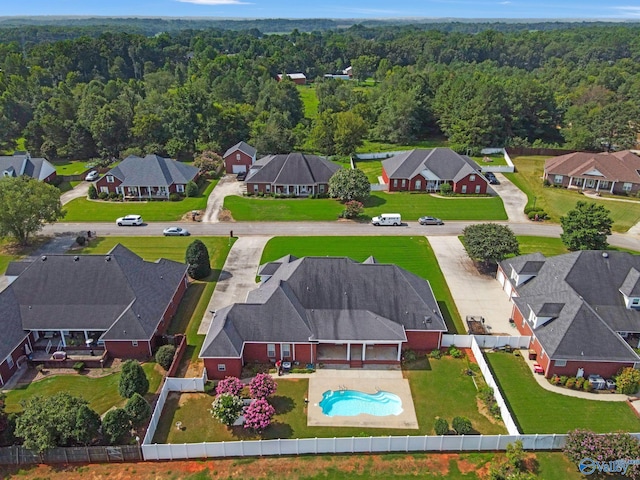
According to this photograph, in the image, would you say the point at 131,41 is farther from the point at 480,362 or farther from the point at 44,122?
the point at 480,362

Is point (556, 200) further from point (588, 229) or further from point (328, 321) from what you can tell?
point (328, 321)

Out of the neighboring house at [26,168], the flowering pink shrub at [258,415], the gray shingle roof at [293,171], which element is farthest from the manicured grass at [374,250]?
the neighboring house at [26,168]

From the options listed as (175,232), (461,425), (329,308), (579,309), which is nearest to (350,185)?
(175,232)

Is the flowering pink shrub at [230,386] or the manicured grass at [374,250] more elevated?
the flowering pink shrub at [230,386]

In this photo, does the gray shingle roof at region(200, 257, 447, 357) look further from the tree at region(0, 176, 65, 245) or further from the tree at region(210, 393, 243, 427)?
the tree at region(0, 176, 65, 245)

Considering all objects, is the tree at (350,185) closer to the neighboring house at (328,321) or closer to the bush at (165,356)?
the neighboring house at (328,321)

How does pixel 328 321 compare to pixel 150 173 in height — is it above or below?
below
